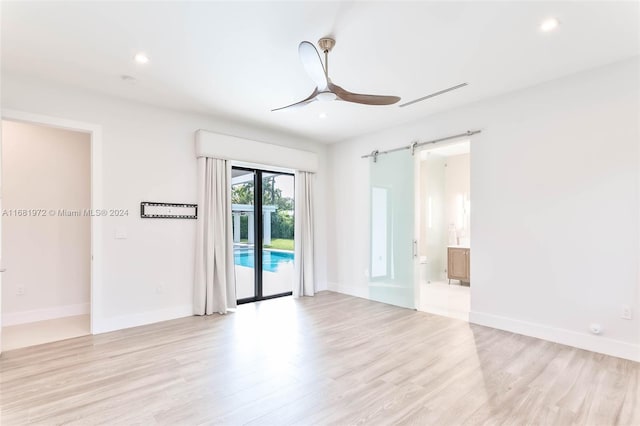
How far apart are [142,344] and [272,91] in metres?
3.12

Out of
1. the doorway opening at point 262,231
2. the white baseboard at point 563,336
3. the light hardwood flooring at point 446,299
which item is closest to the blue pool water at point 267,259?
the doorway opening at point 262,231

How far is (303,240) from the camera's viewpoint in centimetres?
575

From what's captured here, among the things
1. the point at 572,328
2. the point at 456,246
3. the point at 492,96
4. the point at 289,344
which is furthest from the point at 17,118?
the point at 456,246

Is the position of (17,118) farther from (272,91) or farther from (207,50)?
(272,91)

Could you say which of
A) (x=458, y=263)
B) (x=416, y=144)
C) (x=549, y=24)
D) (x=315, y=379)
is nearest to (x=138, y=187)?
(x=315, y=379)

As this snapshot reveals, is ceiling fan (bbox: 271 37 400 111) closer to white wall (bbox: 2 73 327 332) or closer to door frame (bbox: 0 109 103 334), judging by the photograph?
white wall (bbox: 2 73 327 332)

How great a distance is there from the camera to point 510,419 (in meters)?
2.12

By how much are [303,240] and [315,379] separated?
10.6 feet

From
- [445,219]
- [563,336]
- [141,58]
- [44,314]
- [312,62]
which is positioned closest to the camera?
[312,62]

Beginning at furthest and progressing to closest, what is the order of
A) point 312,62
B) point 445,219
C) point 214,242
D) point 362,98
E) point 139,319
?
point 445,219, point 214,242, point 139,319, point 362,98, point 312,62

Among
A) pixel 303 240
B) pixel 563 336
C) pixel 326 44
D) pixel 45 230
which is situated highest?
pixel 326 44

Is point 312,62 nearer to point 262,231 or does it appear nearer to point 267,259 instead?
point 262,231

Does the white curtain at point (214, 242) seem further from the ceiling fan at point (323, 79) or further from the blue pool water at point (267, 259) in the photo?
the ceiling fan at point (323, 79)

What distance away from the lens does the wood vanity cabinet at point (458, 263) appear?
639 centimetres
